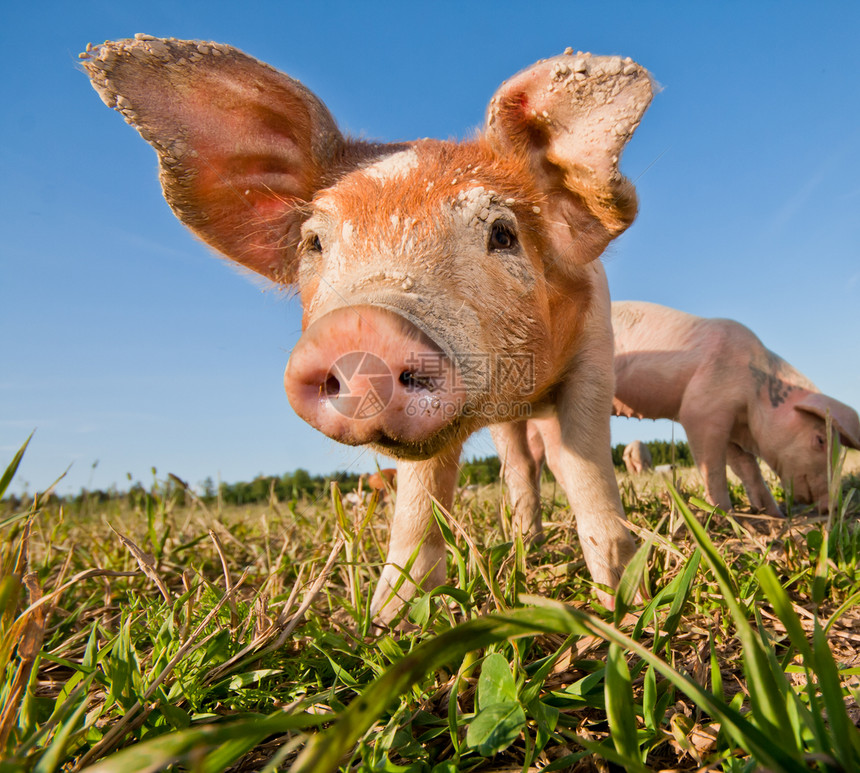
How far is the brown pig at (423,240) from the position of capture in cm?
159

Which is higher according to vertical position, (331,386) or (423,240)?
(423,240)

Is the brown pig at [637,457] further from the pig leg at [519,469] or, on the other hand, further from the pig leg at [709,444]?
the pig leg at [519,469]

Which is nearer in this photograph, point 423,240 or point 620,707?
point 620,707

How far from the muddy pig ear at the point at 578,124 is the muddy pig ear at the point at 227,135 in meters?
0.78

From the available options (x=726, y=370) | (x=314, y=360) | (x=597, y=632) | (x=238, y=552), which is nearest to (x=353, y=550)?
(x=314, y=360)

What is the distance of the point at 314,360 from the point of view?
156 cm

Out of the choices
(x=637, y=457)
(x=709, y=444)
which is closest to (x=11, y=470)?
(x=709, y=444)

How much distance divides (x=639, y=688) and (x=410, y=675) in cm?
91

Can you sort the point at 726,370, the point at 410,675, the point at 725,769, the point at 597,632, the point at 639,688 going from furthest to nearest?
1. the point at 726,370
2. the point at 639,688
3. the point at 725,769
4. the point at 597,632
5. the point at 410,675

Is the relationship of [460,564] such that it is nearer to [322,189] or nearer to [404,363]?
[404,363]

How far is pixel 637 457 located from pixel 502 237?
6922 millimetres

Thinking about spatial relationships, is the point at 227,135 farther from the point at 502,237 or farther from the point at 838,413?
the point at 838,413

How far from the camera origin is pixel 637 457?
833 centimetres

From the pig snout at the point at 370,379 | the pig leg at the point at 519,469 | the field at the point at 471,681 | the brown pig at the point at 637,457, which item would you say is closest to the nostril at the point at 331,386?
the pig snout at the point at 370,379
